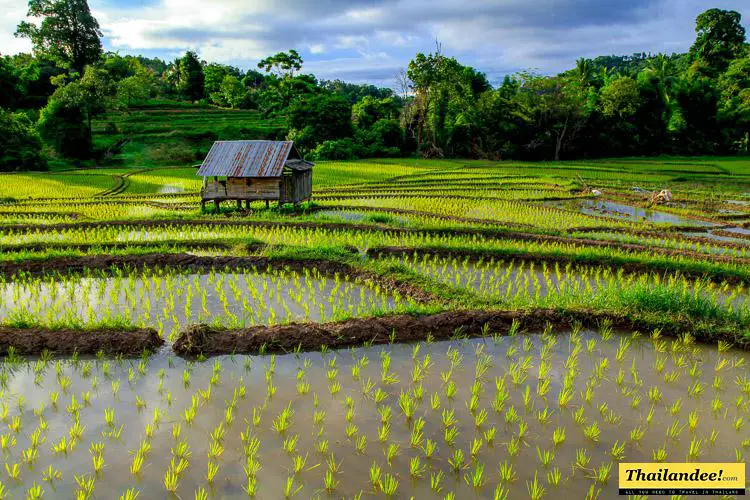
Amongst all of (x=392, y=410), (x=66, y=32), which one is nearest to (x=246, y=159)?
(x=392, y=410)

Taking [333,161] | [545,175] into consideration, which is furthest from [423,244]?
[333,161]

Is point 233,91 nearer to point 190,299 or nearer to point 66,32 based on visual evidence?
point 66,32

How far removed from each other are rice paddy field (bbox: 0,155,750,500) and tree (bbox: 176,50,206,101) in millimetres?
47088

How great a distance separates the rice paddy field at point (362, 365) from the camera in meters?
3.31

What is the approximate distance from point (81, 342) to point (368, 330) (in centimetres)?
304

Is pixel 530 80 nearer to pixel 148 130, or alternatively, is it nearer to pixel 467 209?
pixel 467 209

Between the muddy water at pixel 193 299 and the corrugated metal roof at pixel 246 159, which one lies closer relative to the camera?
the muddy water at pixel 193 299

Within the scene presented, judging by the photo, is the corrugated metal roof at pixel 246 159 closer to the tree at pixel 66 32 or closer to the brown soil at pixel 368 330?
the brown soil at pixel 368 330

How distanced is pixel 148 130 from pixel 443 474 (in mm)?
38742

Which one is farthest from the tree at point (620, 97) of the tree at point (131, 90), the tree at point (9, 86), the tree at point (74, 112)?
the tree at point (9, 86)

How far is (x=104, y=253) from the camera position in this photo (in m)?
8.45

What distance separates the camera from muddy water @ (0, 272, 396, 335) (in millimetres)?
5922

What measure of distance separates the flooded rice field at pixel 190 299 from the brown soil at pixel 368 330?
1.17ft

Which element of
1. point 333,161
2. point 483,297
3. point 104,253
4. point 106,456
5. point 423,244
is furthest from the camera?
point 333,161
